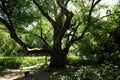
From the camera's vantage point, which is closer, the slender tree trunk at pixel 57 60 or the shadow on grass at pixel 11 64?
the slender tree trunk at pixel 57 60

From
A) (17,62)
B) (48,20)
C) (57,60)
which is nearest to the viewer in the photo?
(48,20)

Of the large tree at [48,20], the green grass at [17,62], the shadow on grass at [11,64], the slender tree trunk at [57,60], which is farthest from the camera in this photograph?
the green grass at [17,62]

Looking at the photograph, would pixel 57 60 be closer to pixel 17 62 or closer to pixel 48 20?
pixel 48 20

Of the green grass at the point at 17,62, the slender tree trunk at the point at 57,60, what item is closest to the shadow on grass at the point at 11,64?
the green grass at the point at 17,62

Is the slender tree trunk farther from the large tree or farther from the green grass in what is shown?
the green grass

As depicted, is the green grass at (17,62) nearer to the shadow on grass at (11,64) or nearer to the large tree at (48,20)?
the shadow on grass at (11,64)

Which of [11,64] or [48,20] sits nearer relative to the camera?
[48,20]

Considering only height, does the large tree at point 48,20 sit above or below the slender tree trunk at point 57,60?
above

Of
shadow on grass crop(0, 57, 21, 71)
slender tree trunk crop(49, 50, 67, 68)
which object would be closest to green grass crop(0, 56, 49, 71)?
shadow on grass crop(0, 57, 21, 71)

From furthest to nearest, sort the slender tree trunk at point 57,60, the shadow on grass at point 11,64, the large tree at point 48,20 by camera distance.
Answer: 1. the shadow on grass at point 11,64
2. the slender tree trunk at point 57,60
3. the large tree at point 48,20

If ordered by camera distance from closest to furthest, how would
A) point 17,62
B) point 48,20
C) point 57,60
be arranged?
point 48,20, point 57,60, point 17,62

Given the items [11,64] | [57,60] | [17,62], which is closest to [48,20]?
[57,60]

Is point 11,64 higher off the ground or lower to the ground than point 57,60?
lower

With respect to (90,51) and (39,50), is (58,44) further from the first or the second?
(90,51)
